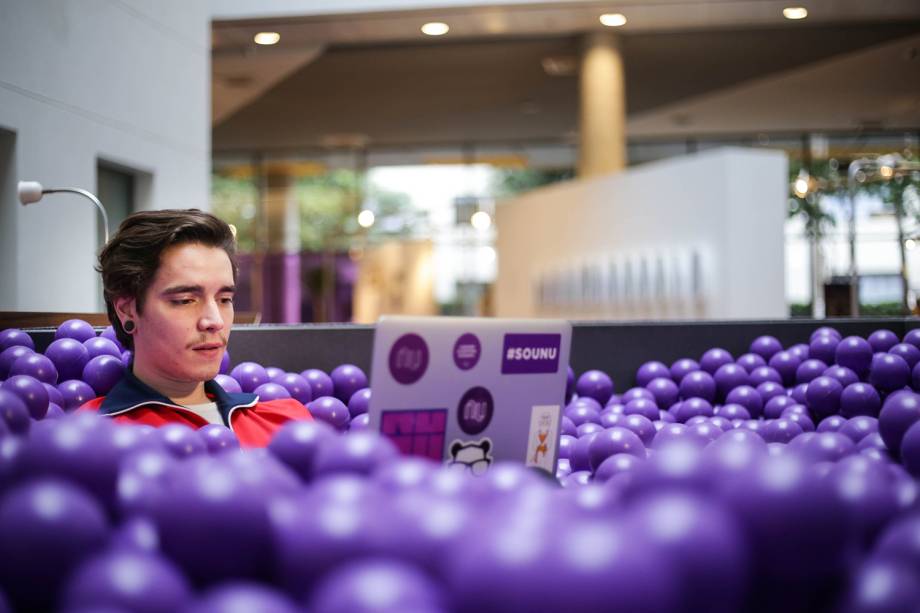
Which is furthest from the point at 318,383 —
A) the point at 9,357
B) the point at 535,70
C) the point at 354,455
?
the point at 535,70

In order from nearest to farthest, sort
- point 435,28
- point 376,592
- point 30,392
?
point 376,592 < point 30,392 < point 435,28

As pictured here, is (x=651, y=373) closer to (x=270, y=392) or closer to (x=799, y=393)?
(x=799, y=393)

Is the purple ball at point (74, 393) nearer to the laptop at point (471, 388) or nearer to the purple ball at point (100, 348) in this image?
the purple ball at point (100, 348)

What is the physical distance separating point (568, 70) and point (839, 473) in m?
10.9

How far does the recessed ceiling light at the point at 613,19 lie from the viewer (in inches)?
381

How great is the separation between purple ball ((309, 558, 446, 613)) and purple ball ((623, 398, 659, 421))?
2.34 m

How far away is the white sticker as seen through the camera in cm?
173

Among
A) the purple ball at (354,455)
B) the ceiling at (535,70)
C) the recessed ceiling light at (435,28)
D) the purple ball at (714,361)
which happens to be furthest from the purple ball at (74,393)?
the recessed ceiling light at (435,28)

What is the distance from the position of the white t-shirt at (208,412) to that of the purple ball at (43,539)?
49.3 inches

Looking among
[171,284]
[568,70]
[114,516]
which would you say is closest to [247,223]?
[568,70]

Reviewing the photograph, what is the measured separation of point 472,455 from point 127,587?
0.86 meters

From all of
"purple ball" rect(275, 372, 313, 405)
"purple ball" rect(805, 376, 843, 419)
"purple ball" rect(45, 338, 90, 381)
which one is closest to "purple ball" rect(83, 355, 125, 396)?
"purple ball" rect(45, 338, 90, 381)

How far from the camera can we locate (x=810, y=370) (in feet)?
10.9

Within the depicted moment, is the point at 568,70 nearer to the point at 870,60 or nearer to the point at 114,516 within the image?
the point at 870,60
